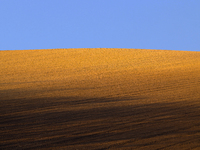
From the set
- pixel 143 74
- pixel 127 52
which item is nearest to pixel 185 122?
pixel 143 74

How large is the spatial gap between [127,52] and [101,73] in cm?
825

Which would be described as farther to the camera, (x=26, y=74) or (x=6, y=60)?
(x=6, y=60)

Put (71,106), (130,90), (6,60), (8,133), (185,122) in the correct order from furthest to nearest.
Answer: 1. (6,60)
2. (130,90)
3. (71,106)
4. (185,122)
5. (8,133)

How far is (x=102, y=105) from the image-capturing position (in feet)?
30.6

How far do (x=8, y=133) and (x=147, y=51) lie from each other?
63.8 feet

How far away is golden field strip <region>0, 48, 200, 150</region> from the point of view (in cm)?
614

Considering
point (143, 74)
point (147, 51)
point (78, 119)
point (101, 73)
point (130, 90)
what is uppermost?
point (147, 51)

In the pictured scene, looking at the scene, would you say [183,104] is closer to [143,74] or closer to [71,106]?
[71,106]

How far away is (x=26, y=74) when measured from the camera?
1769cm

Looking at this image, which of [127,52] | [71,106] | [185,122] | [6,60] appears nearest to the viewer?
[185,122]

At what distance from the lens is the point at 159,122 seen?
729 centimetres

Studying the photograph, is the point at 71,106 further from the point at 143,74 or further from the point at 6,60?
the point at 6,60

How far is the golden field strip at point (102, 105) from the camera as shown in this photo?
6.14 m

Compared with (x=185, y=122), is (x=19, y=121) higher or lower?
higher
